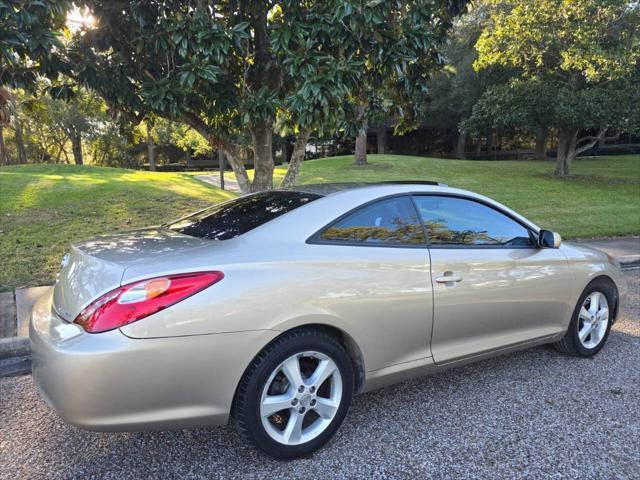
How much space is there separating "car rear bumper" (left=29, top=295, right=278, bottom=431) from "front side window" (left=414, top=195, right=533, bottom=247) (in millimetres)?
1515

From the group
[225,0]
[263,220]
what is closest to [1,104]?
[225,0]

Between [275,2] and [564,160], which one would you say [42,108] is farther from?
[564,160]

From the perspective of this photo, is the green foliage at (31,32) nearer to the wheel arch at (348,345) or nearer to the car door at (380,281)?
the car door at (380,281)

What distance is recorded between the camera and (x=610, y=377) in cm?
404

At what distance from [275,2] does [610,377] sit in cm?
479

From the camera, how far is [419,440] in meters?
3.11

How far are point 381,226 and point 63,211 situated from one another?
9243mm

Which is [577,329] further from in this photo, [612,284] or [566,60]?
[566,60]

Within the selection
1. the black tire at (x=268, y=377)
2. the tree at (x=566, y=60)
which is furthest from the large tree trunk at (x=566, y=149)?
the black tire at (x=268, y=377)

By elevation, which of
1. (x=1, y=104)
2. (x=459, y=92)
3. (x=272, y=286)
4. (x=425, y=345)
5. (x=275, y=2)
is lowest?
(x=425, y=345)

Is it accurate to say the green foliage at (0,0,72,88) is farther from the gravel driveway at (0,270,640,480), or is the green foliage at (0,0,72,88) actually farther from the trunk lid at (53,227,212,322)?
the gravel driveway at (0,270,640,480)

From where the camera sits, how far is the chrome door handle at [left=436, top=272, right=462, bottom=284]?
335cm

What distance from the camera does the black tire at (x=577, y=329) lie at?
4.31 meters

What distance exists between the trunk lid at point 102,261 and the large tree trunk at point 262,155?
12.1ft
